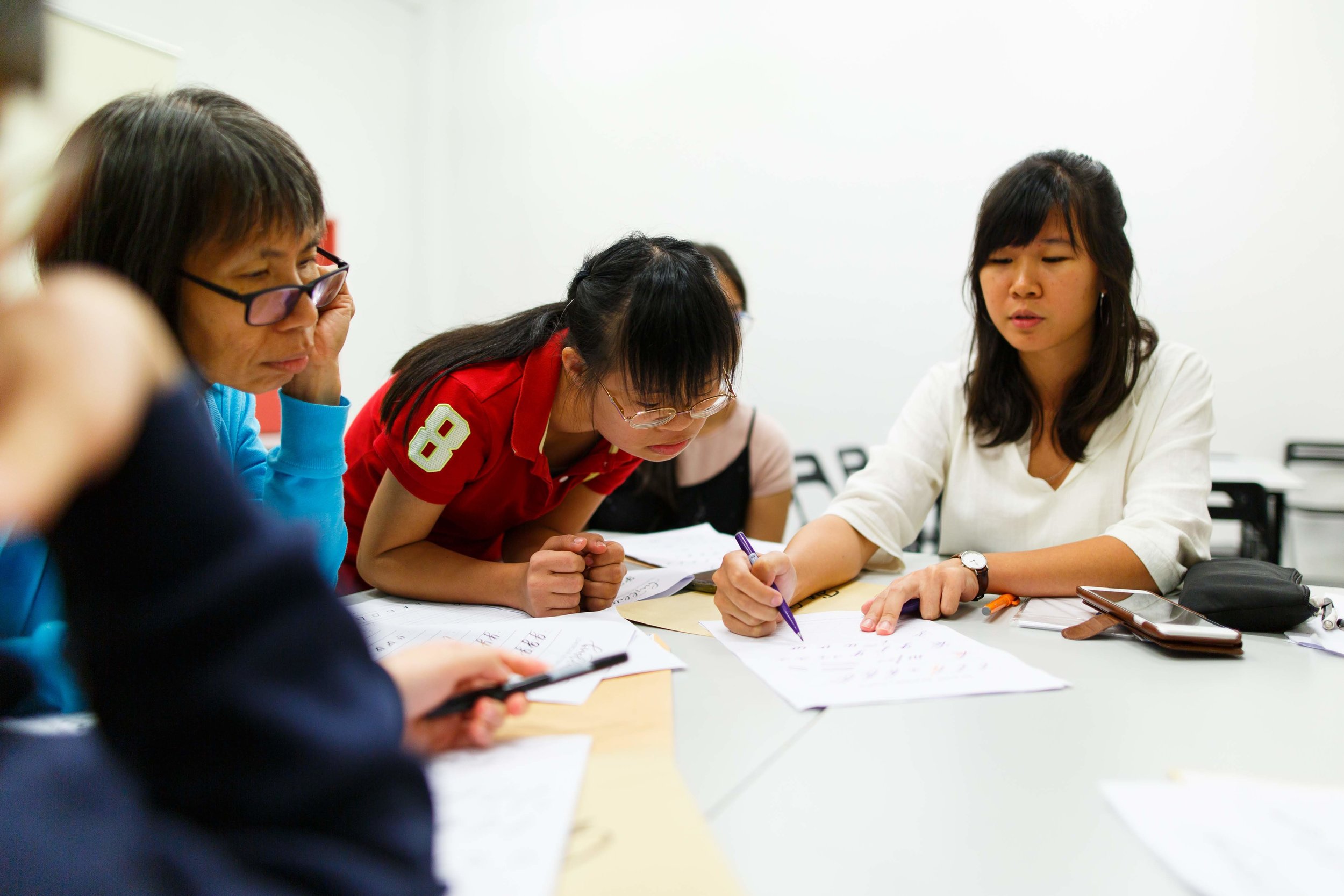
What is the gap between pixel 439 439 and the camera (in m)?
1.18

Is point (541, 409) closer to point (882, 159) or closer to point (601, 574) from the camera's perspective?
point (601, 574)

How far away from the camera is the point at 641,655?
932 millimetres

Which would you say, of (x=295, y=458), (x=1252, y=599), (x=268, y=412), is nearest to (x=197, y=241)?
(x=295, y=458)

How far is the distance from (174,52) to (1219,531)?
16.3 feet

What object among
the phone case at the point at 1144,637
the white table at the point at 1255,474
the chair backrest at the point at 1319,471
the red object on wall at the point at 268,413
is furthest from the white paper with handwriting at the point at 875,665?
the chair backrest at the point at 1319,471

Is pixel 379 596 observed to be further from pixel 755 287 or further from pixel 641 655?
pixel 755 287

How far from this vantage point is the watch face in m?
1.21

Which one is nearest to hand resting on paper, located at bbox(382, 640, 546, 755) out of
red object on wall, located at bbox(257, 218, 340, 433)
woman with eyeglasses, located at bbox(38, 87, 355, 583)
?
woman with eyeglasses, located at bbox(38, 87, 355, 583)

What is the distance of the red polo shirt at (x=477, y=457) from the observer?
119 centimetres

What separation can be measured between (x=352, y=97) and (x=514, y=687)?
4120 millimetres

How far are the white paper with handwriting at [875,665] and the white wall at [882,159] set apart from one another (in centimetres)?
275

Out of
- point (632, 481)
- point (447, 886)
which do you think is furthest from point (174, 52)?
point (447, 886)

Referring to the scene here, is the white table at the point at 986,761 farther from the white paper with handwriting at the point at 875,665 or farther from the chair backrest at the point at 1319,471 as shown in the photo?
the chair backrest at the point at 1319,471

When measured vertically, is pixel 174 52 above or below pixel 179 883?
above
